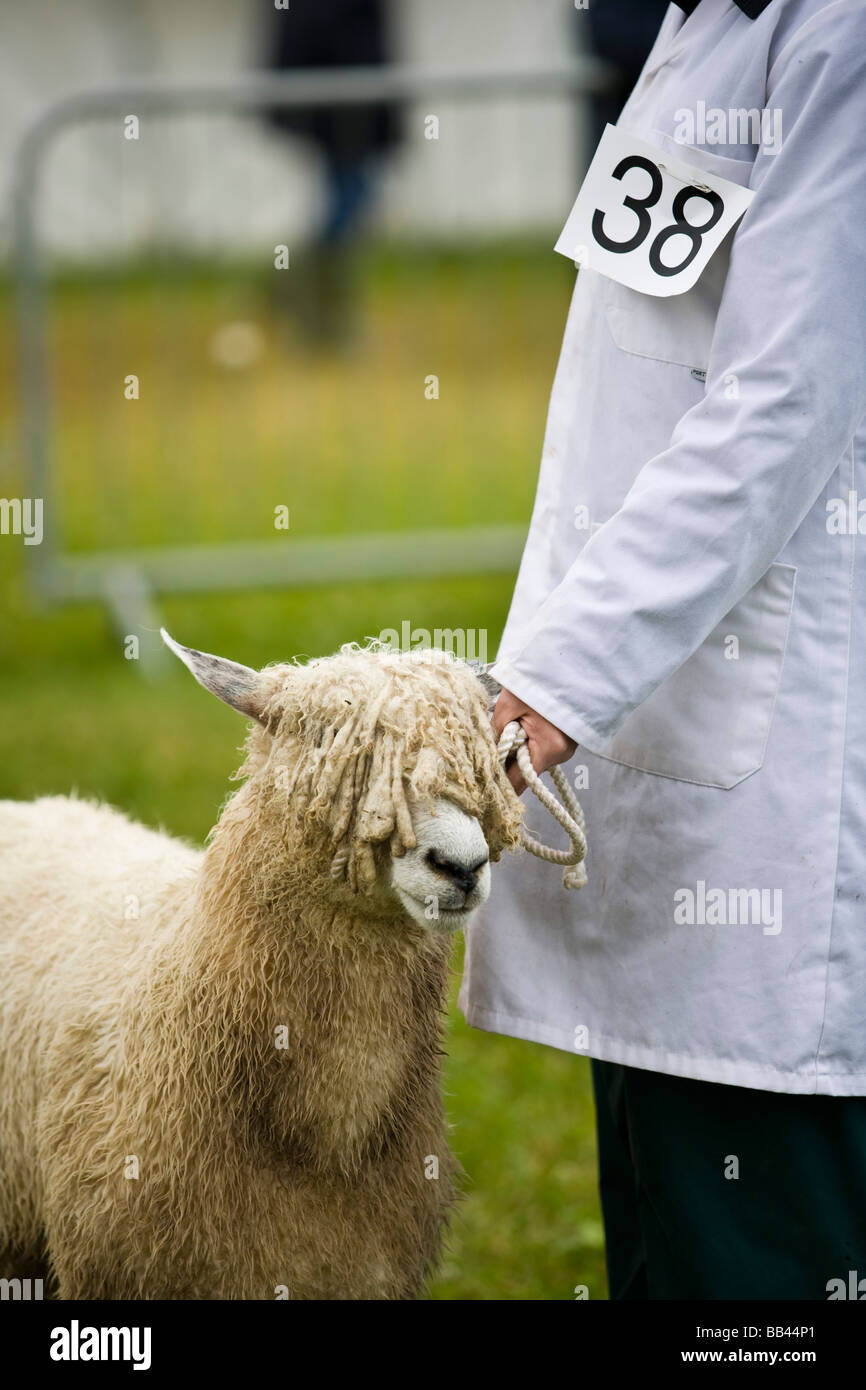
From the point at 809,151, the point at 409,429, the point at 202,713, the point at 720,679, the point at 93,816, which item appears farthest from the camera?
the point at 409,429

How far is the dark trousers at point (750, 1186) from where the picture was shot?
203 cm

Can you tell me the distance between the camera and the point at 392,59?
36.3ft

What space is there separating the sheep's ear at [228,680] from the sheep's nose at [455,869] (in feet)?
1.09

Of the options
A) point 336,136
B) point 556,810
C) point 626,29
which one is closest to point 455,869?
point 556,810

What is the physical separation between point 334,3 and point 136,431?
3.16 m

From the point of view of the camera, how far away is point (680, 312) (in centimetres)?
199

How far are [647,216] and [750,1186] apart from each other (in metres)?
1.34

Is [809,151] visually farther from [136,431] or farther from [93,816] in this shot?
[136,431]

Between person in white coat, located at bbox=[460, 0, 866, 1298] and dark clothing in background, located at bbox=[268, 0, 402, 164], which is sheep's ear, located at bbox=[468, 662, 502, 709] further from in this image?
dark clothing in background, located at bbox=[268, 0, 402, 164]

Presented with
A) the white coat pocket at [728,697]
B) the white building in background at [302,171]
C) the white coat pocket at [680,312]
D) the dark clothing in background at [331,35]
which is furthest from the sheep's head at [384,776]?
the dark clothing in background at [331,35]

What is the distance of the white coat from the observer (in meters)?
1.79

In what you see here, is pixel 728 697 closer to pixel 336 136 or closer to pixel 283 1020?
pixel 283 1020

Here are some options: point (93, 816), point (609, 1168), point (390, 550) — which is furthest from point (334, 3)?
point (609, 1168)

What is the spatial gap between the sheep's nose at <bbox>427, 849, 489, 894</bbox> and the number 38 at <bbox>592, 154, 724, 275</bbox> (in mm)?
832
